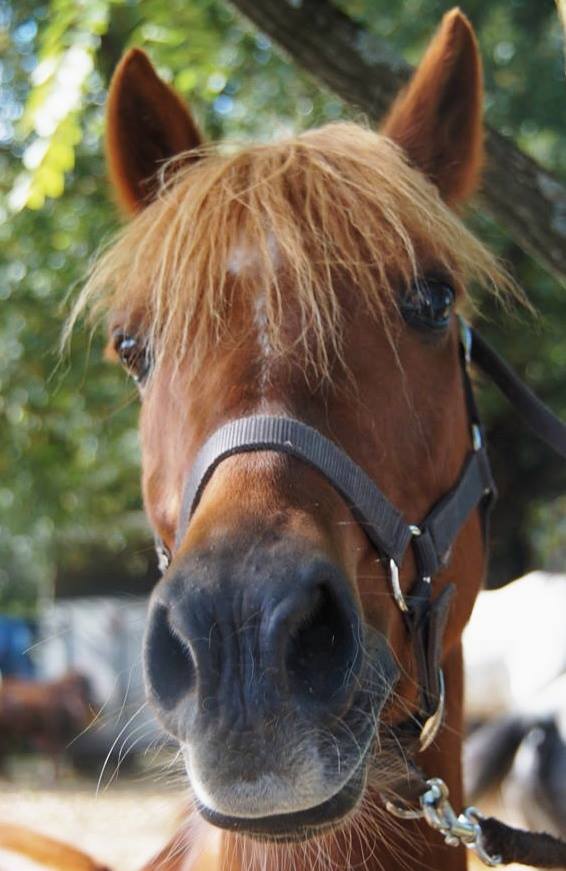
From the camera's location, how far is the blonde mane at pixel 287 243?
1.76m

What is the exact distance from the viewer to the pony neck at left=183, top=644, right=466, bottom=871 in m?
1.85

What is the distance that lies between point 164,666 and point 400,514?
0.62 meters

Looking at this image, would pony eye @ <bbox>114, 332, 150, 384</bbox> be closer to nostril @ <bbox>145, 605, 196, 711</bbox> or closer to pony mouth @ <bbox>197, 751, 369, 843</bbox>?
nostril @ <bbox>145, 605, 196, 711</bbox>

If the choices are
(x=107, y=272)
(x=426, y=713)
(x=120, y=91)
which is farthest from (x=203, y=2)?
(x=426, y=713)

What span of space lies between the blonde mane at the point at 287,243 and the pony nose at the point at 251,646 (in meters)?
0.52

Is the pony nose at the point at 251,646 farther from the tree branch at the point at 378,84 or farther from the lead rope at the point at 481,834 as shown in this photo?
the tree branch at the point at 378,84

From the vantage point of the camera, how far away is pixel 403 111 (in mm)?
2332

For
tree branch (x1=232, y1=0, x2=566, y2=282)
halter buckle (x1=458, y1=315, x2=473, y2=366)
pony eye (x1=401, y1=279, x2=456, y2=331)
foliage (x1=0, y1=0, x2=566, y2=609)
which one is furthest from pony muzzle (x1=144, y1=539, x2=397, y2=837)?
foliage (x1=0, y1=0, x2=566, y2=609)

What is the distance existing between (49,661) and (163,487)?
1529 centimetres

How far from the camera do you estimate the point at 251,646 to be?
1.28 meters

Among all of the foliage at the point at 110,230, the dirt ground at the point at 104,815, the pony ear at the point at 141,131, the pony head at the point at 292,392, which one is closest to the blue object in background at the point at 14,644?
the dirt ground at the point at 104,815

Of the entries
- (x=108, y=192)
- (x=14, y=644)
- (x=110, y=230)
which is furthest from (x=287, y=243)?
(x=14, y=644)

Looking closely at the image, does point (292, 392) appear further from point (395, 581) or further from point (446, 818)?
point (446, 818)

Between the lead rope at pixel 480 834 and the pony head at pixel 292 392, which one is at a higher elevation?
the pony head at pixel 292 392
